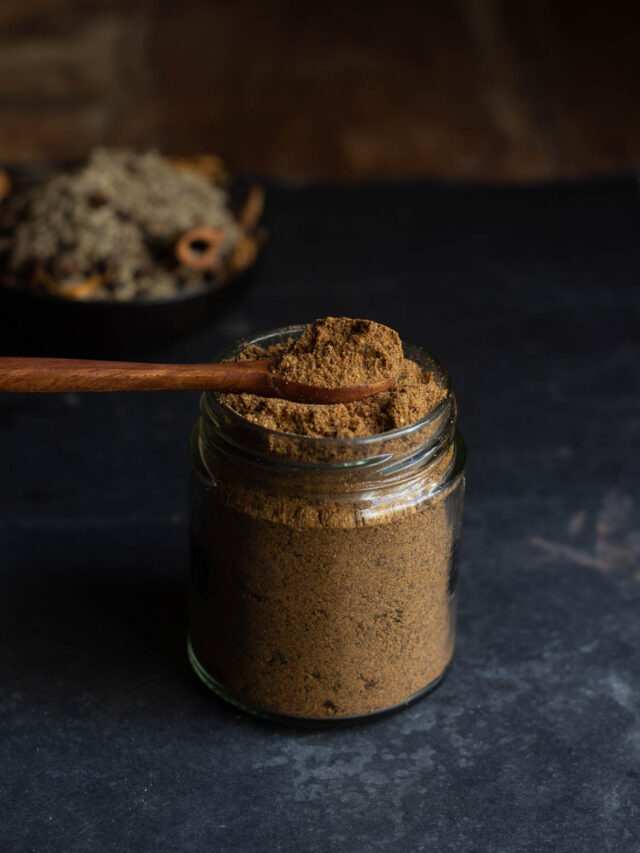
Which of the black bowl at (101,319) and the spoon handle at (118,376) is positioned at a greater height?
the spoon handle at (118,376)

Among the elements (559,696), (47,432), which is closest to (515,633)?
(559,696)

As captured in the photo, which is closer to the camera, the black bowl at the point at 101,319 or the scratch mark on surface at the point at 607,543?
the scratch mark on surface at the point at 607,543

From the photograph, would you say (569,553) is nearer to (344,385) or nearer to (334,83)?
(344,385)

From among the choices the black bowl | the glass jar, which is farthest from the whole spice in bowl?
the glass jar

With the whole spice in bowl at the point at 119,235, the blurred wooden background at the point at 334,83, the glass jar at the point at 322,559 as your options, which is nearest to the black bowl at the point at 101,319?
the whole spice in bowl at the point at 119,235

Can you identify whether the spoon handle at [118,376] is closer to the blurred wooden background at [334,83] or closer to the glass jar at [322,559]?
the glass jar at [322,559]

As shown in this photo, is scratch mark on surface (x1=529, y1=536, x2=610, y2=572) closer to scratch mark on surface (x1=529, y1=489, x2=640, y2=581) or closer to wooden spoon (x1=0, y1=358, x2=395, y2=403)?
scratch mark on surface (x1=529, y1=489, x2=640, y2=581)
